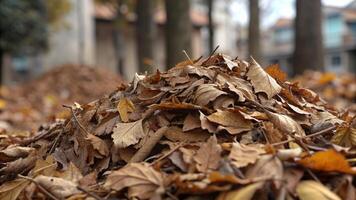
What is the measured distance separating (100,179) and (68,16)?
2108 cm

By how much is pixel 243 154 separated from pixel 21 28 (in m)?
12.8

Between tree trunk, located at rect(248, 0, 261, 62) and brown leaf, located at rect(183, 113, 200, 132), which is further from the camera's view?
tree trunk, located at rect(248, 0, 261, 62)

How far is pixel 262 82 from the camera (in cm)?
191

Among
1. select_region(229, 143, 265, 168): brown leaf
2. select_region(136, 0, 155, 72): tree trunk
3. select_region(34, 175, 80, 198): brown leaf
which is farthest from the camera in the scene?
select_region(136, 0, 155, 72): tree trunk

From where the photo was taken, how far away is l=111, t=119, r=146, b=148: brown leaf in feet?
5.43

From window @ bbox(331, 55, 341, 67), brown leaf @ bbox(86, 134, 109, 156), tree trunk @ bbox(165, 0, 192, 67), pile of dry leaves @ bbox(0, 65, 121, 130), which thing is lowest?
window @ bbox(331, 55, 341, 67)

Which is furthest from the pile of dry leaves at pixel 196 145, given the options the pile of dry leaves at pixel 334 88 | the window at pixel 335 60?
the window at pixel 335 60

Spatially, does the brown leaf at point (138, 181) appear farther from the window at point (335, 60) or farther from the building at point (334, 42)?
the window at point (335, 60)

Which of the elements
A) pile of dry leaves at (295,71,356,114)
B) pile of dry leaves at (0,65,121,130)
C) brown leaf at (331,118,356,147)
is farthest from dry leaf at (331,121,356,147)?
pile of dry leaves at (0,65,121,130)

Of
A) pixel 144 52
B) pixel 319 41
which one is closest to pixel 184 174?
A: pixel 319 41

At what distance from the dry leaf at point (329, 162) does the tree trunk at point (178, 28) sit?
626cm

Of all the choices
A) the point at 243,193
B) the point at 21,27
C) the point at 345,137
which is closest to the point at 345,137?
the point at 345,137

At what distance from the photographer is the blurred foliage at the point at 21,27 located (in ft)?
42.8

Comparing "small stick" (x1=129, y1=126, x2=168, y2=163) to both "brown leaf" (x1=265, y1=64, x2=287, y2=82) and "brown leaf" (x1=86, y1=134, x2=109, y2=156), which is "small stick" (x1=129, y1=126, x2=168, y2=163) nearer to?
"brown leaf" (x1=86, y1=134, x2=109, y2=156)
